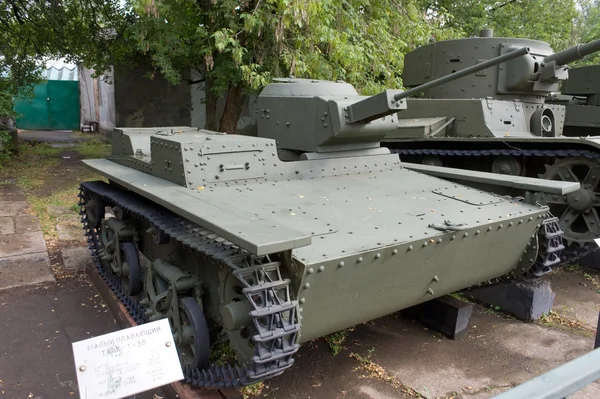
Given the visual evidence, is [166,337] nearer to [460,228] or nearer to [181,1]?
[460,228]

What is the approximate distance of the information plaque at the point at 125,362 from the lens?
7.30 ft

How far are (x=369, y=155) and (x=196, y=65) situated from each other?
24.3ft

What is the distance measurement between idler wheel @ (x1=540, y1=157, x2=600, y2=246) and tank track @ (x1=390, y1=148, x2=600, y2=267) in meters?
0.11

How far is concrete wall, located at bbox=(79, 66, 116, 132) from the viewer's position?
1769 centimetres

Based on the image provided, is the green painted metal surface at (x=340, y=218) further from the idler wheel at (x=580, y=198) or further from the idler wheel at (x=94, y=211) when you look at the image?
the idler wheel at (x=580, y=198)

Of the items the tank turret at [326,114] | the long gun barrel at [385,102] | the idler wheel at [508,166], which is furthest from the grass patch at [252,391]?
the idler wheel at [508,166]

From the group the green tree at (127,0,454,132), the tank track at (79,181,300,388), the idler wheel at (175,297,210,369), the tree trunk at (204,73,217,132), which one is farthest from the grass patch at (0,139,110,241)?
the tank track at (79,181,300,388)

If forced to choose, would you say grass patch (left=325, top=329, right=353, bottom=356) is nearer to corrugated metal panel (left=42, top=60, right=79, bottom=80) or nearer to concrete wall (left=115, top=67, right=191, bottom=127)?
concrete wall (left=115, top=67, right=191, bottom=127)

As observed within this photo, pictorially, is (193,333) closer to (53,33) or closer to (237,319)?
(237,319)

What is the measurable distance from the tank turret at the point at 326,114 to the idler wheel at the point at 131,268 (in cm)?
167

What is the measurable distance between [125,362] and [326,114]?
299 cm

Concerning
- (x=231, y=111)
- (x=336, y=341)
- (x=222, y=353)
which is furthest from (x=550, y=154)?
(x=231, y=111)

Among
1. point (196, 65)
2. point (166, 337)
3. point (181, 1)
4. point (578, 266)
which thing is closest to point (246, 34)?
point (181, 1)

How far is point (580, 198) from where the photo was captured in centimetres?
636
